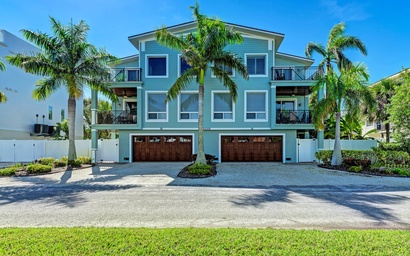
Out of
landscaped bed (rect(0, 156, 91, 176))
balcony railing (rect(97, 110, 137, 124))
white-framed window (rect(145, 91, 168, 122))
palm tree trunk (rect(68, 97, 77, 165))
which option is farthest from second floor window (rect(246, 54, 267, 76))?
landscaped bed (rect(0, 156, 91, 176))

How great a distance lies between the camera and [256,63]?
658 inches

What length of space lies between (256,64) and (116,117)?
1162 centimetres

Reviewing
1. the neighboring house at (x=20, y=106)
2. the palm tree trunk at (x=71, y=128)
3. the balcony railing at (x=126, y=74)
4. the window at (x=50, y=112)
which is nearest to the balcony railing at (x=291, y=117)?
the balcony railing at (x=126, y=74)

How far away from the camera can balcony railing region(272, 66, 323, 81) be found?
53.5 feet

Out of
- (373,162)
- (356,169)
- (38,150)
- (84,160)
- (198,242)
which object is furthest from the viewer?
(38,150)

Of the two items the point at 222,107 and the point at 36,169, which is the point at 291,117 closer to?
the point at 222,107

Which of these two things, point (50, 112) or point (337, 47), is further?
point (50, 112)

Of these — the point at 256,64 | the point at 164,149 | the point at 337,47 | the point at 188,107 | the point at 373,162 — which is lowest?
the point at 373,162

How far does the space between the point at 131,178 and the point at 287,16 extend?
46.9ft

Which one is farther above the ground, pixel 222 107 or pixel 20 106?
pixel 20 106

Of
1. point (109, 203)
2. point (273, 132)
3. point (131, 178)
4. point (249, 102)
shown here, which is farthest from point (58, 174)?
point (273, 132)

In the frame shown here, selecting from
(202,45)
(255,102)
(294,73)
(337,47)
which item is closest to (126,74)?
(202,45)

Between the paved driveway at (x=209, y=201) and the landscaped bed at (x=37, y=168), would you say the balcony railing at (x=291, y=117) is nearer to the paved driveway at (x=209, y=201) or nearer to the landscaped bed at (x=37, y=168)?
the paved driveway at (x=209, y=201)

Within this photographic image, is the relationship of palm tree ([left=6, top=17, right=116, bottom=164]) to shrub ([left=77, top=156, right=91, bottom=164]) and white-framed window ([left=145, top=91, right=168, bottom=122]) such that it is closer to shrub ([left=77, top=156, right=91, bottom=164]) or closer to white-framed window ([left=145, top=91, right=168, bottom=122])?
shrub ([left=77, top=156, right=91, bottom=164])
